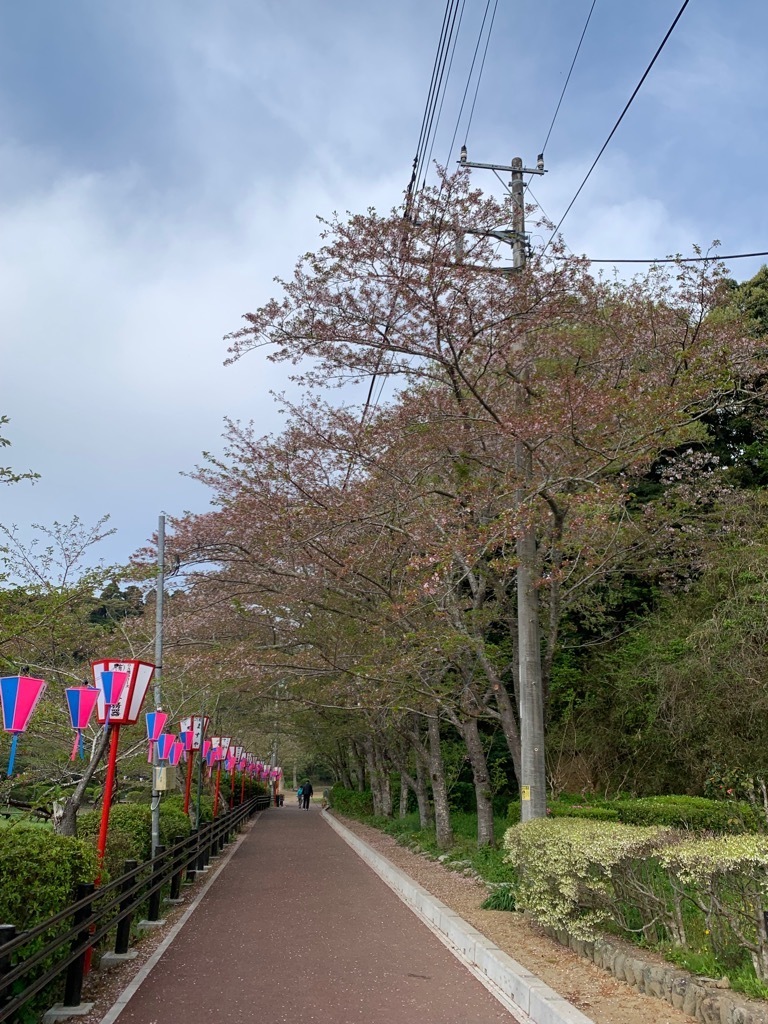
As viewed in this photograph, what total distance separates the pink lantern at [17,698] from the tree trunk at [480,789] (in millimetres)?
8964

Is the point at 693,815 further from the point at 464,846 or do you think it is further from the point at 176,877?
the point at 176,877

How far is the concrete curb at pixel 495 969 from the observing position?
5.06 metres

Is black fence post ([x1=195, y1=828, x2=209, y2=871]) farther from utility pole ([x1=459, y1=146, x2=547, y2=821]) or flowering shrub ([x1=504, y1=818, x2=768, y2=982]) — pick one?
flowering shrub ([x1=504, y1=818, x2=768, y2=982])

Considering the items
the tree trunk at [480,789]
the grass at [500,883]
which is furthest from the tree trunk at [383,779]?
the tree trunk at [480,789]

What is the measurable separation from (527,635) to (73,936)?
21.2 ft

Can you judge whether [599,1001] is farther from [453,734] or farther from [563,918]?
[453,734]

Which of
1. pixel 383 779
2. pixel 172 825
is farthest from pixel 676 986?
pixel 383 779

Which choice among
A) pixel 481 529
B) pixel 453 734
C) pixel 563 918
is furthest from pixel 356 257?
pixel 453 734

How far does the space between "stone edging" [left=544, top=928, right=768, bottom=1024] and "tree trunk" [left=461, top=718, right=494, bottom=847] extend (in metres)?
7.53

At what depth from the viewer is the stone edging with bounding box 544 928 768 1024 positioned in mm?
4320

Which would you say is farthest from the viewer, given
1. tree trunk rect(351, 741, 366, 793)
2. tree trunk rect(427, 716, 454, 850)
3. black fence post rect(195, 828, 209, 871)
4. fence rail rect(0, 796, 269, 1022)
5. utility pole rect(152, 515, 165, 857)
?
tree trunk rect(351, 741, 366, 793)

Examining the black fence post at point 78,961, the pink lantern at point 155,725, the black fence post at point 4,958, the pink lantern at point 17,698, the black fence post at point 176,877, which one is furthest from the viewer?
the pink lantern at point 155,725

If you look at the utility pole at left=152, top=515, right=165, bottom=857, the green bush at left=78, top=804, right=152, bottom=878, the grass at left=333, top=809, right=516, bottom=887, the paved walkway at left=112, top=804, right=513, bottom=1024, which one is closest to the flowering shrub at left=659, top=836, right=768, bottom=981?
the paved walkway at left=112, top=804, right=513, bottom=1024

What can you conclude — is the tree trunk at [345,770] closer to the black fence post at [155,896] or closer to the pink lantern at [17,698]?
the black fence post at [155,896]
